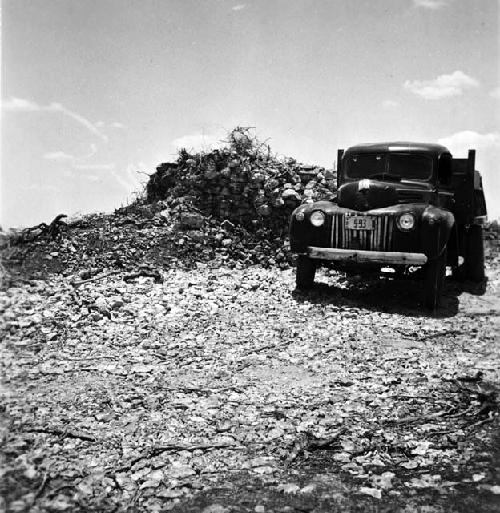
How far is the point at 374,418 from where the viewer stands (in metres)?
3.73

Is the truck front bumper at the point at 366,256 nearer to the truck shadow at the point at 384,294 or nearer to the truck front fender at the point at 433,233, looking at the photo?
the truck front fender at the point at 433,233

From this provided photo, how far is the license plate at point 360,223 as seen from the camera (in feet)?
23.6

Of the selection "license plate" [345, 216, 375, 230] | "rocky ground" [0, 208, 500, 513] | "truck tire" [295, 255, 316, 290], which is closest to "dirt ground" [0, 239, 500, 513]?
"rocky ground" [0, 208, 500, 513]

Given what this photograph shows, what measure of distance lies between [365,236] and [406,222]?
56cm

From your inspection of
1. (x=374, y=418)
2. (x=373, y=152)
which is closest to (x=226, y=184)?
(x=373, y=152)

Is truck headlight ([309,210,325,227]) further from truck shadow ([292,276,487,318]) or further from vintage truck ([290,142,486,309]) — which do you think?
truck shadow ([292,276,487,318])

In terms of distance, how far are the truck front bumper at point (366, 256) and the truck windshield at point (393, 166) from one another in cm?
163

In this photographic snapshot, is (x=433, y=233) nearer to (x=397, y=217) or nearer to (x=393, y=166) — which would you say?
(x=397, y=217)

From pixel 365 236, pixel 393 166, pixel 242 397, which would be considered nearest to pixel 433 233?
pixel 365 236

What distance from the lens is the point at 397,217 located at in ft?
23.1

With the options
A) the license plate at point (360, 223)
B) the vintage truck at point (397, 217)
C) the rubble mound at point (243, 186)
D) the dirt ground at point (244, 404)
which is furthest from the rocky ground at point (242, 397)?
the rubble mound at point (243, 186)

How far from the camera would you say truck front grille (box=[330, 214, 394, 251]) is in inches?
279

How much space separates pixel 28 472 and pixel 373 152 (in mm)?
6857

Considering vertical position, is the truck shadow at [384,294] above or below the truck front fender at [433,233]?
below
